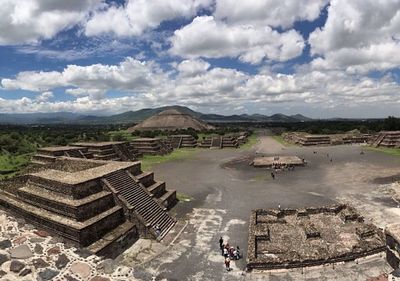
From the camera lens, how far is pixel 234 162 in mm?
42688

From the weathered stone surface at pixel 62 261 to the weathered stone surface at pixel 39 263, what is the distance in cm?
22

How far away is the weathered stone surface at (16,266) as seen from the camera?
22.3 ft

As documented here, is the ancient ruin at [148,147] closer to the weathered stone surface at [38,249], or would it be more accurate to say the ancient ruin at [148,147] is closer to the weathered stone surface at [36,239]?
the weathered stone surface at [36,239]

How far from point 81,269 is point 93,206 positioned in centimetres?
946

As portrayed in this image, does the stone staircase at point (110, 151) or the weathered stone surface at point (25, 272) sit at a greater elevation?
the weathered stone surface at point (25, 272)

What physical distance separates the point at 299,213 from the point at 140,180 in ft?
31.5

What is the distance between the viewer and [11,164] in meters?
31.6

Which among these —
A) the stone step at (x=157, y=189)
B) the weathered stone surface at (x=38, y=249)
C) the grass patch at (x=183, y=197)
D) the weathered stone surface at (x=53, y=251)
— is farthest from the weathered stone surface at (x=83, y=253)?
the grass patch at (x=183, y=197)

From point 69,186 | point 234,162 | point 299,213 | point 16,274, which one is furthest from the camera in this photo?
point 234,162

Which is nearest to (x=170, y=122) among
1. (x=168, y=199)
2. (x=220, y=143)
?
(x=220, y=143)

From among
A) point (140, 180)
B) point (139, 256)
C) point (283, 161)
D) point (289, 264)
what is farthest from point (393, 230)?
point (283, 161)

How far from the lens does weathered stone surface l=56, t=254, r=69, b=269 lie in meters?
7.06

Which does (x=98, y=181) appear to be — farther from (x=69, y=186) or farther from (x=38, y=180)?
(x=38, y=180)

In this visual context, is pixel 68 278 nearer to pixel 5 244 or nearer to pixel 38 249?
pixel 38 249
